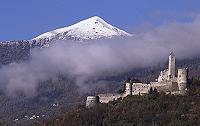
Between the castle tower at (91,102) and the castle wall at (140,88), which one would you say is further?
the castle tower at (91,102)

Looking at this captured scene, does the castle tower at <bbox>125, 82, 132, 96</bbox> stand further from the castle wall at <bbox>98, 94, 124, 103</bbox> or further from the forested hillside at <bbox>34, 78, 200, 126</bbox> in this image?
the forested hillside at <bbox>34, 78, 200, 126</bbox>

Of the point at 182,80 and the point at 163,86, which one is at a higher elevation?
the point at 182,80

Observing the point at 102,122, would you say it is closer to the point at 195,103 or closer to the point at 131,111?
the point at 131,111

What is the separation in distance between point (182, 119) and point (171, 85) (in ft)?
44.4

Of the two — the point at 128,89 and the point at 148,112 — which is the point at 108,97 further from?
the point at 148,112

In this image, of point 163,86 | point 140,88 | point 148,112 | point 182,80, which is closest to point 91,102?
point 140,88

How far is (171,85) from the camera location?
112m

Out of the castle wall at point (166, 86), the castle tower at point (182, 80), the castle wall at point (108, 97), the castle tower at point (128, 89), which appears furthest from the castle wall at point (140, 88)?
the castle tower at point (182, 80)

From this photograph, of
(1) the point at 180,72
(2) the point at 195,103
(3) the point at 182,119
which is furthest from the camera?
(1) the point at 180,72

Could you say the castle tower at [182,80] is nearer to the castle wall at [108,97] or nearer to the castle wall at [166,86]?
the castle wall at [166,86]


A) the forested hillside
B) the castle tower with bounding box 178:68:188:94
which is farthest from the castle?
the forested hillside

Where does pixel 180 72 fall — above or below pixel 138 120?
above

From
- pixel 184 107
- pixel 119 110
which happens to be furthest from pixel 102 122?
pixel 184 107

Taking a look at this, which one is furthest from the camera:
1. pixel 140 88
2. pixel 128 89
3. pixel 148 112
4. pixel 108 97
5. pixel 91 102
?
pixel 91 102
